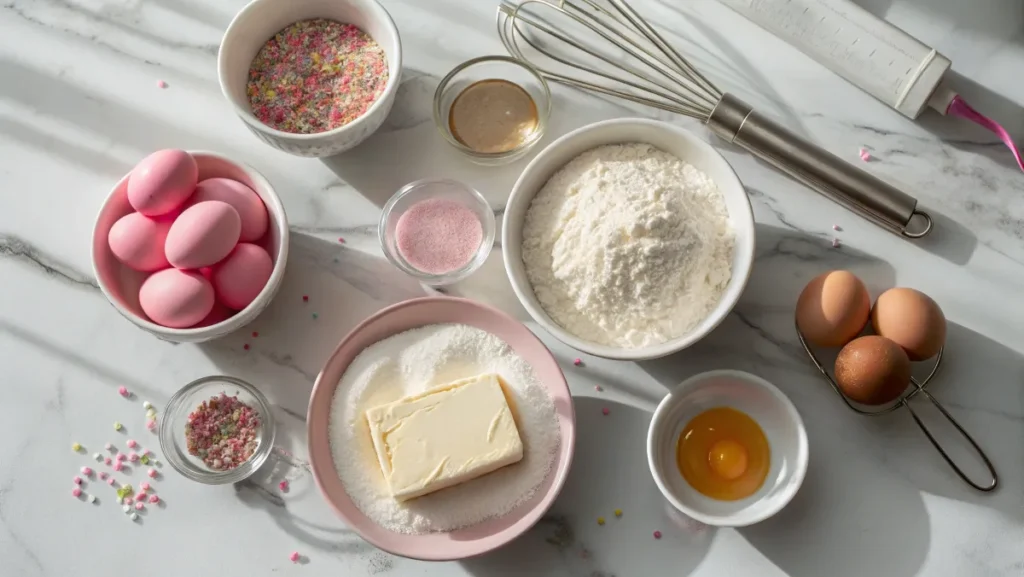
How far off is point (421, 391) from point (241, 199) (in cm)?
36

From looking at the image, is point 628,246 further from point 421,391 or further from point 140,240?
point 140,240

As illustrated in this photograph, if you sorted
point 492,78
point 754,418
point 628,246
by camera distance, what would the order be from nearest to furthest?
1. point 628,246
2. point 754,418
3. point 492,78

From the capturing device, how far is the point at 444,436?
3.49 ft

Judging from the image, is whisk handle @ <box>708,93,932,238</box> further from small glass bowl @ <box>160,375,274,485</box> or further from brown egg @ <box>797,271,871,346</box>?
small glass bowl @ <box>160,375,274,485</box>

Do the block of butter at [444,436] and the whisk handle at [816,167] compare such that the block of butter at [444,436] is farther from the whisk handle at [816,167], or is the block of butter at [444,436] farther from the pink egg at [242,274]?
the whisk handle at [816,167]

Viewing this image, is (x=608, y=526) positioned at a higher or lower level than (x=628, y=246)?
lower

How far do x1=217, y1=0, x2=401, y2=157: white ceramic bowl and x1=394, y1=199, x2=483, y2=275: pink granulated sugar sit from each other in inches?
5.4

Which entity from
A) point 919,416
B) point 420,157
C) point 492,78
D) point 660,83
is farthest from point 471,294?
point 919,416

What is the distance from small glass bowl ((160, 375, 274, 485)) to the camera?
3.70ft

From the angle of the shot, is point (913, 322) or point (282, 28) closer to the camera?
point (913, 322)

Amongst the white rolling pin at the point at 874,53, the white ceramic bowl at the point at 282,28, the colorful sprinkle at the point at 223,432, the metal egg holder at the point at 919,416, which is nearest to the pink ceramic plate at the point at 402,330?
the colorful sprinkle at the point at 223,432

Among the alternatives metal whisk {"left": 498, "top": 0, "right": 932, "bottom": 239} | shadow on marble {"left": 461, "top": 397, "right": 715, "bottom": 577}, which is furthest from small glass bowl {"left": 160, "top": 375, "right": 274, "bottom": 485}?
metal whisk {"left": 498, "top": 0, "right": 932, "bottom": 239}

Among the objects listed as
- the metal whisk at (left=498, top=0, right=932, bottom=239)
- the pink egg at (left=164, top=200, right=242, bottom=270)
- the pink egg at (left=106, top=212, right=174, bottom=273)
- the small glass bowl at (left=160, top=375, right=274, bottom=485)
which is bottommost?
the small glass bowl at (left=160, top=375, right=274, bottom=485)

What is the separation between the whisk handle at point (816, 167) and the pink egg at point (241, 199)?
651mm
